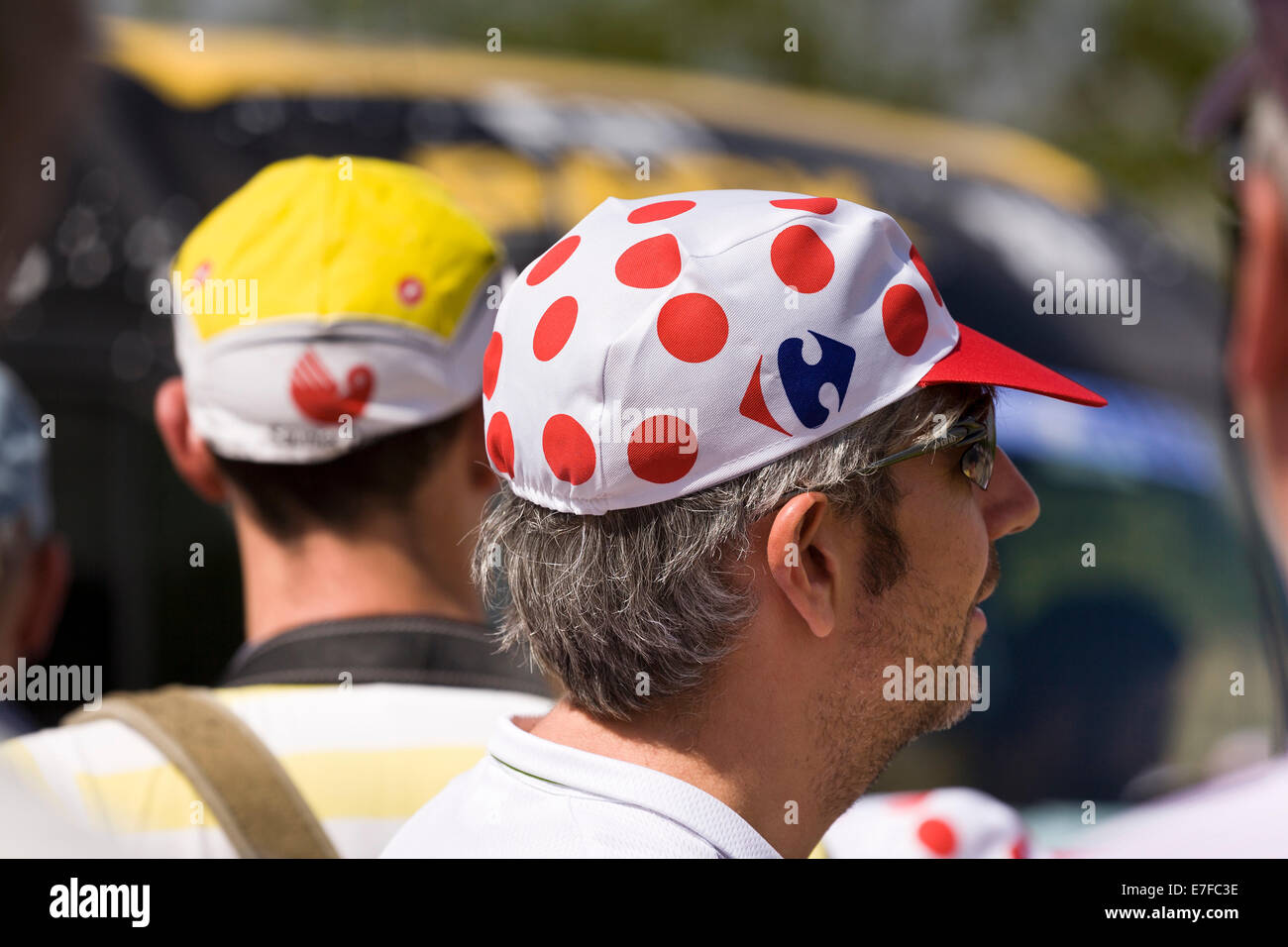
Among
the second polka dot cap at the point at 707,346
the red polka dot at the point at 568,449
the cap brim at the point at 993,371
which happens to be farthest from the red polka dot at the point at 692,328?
the cap brim at the point at 993,371

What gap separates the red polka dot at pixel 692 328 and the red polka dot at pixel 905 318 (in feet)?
0.60

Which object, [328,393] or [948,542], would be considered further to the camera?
[328,393]

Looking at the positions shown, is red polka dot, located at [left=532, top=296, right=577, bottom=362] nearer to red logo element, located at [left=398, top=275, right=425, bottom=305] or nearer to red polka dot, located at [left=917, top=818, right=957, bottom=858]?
red logo element, located at [left=398, top=275, right=425, bottom=305]

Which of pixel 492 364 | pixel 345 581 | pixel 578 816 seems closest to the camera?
pixel 578 816

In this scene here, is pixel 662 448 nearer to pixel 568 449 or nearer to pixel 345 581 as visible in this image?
pixel 568 449

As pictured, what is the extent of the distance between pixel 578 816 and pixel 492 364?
1.65 feet

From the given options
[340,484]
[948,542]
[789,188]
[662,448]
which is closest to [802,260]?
[662,448]

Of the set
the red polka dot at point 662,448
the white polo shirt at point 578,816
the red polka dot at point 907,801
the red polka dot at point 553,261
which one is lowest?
the red polka dot at point 907,801

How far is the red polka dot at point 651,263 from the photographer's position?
52.6 inches

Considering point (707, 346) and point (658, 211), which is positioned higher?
point (658, 211)

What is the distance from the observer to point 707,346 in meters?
1.32

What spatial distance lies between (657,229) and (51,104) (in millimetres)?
869

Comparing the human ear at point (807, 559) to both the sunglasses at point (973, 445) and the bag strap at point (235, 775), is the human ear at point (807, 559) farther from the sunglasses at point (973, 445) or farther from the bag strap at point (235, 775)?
the bag strap at point (235, 775)

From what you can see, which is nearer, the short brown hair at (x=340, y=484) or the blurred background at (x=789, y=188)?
the short brown hair at (x=340, y=484)
